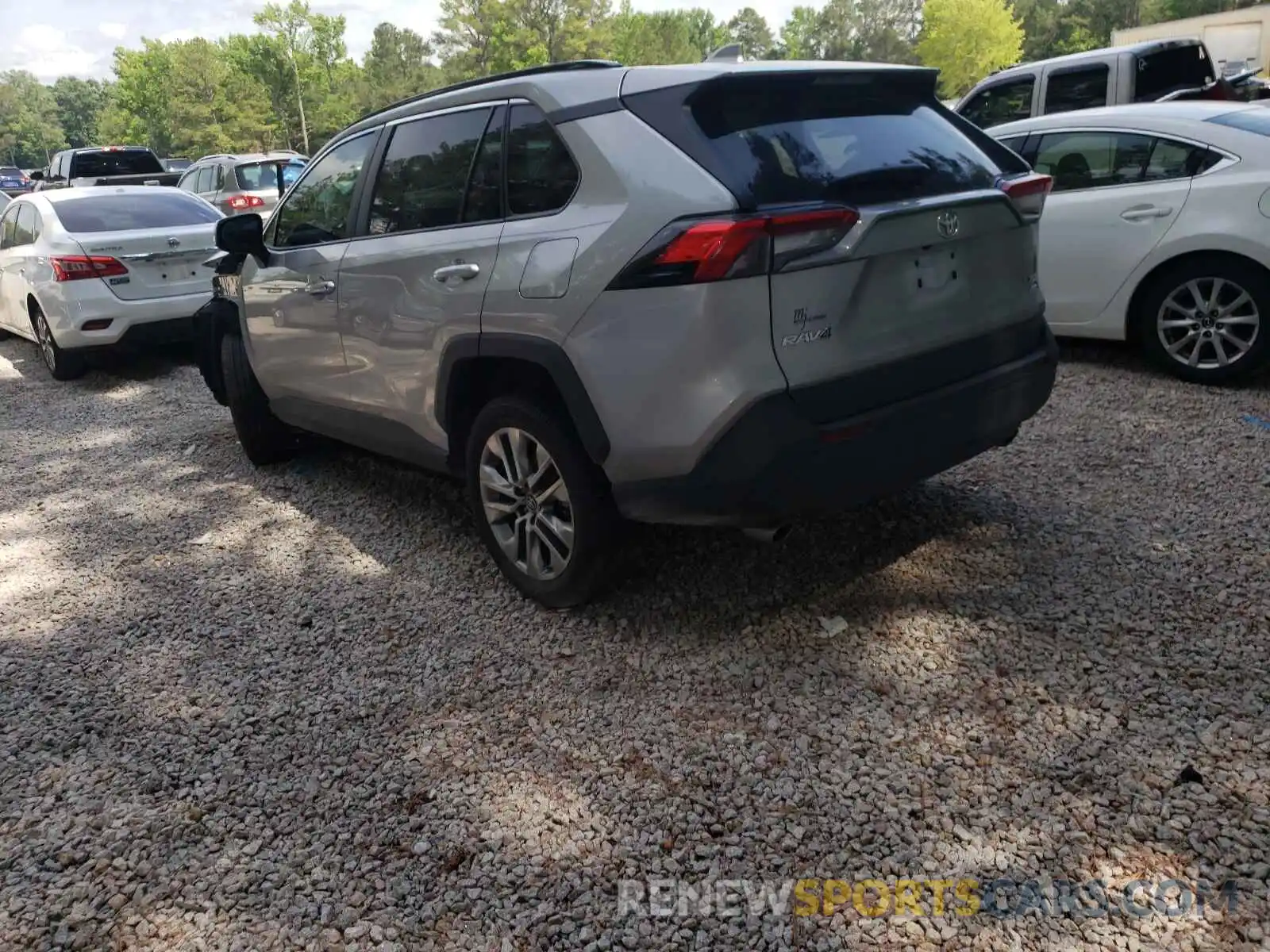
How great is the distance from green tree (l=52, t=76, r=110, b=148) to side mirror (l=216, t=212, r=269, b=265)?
506 ft

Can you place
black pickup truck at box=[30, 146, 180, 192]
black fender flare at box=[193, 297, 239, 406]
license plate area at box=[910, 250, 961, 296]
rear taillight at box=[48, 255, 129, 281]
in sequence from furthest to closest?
black pickup truck at box=[30, 146, 180, 192], rear taillight at box=[48, 255, 129, 281], black fender flare at box=[193, 297, 239, 406], license plate area at box=[910, 250, 961, 296]

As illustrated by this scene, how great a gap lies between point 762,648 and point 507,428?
1.19 m

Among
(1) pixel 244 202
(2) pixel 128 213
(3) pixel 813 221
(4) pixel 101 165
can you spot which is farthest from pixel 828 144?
(4) pixel 101 165

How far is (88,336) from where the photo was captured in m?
8.20

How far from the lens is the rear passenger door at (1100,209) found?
19.4ft

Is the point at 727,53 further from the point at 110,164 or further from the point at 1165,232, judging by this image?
the point at 110,164

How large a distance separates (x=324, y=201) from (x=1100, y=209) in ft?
14.8

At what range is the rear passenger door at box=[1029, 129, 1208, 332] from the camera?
19.4ft

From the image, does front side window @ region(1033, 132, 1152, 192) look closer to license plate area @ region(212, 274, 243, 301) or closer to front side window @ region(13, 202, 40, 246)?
license plate area @ region(212, 274, 243, 301)

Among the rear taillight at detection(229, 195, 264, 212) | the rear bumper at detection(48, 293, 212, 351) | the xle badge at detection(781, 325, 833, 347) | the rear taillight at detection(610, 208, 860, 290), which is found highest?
the rear taillight at detection(610, 208, 860, 290)

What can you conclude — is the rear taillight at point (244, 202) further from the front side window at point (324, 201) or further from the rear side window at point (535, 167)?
the rear side window at point (535, 167)

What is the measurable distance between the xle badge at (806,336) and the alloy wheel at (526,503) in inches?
37.9

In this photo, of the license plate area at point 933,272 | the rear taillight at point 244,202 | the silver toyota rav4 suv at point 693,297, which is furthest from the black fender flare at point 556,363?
the rear taillight at point 244,202

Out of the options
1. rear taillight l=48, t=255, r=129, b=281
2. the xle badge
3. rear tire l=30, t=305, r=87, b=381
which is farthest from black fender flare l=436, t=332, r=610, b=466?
rear tire l=30, t=305, r=87, b=381
